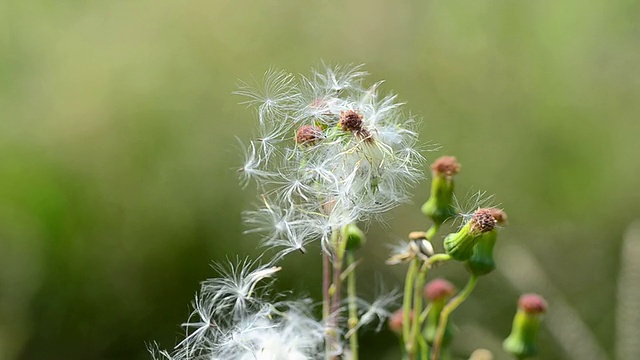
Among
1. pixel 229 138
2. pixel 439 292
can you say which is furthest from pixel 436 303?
pixel 229 138

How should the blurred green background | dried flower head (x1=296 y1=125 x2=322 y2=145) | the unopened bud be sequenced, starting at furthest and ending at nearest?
1. the blurred green background
2. the unopened bud
3. dried flower head (x1=296 y1=125 x2=322 y2=145)

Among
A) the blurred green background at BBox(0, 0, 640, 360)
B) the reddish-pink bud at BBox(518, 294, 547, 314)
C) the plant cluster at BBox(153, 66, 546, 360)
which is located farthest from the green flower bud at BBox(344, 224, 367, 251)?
the blurred green background at BBox(0, 0, 640, 360)

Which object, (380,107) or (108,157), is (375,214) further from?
(108,157)

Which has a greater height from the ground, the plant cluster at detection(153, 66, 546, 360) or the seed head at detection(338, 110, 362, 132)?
the seed head at detection(338, 110, 362, 132)

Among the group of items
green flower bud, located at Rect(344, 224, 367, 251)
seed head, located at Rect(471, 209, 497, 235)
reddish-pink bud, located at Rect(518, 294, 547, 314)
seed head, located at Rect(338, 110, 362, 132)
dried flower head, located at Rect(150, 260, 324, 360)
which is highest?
seed head, located at Rect(338, 110, 362, 132)

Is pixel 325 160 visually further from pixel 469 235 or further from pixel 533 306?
pixel 533 306

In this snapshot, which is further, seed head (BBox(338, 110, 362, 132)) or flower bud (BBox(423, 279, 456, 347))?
flower bud (BBox(423, 279, 456, 347))

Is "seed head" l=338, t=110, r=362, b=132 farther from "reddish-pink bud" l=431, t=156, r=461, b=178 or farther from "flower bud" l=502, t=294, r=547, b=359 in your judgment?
"flower bud" l=502, t=294, r=547, b=359
